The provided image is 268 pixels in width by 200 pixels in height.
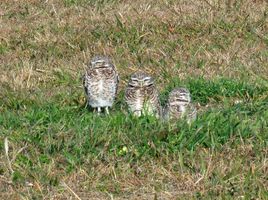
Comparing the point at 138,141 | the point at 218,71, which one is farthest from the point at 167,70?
the point at 138,141

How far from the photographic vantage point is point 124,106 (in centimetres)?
797

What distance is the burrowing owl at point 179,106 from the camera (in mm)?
7426

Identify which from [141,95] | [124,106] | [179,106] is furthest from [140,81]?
[179,106]

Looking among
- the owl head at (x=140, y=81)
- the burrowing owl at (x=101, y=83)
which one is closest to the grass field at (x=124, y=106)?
the burrowing owl at (x=101, y=83)

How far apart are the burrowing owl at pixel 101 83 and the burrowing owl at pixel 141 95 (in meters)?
0.30

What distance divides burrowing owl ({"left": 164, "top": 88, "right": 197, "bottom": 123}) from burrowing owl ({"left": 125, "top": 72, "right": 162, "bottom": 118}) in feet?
0.46

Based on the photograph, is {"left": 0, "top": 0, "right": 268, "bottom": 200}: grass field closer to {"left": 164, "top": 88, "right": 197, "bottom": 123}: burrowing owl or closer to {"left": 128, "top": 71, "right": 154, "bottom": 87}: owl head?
{"left": 164, "top": 88, "right": 197, "bottom": 123}: burrowing owl

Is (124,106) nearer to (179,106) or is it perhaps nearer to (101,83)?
(101,83)

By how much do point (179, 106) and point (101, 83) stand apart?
99 cm

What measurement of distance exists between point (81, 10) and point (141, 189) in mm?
6261

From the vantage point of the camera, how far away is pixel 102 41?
10.8 metres

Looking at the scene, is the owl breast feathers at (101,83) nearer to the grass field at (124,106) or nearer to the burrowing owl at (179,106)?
the grass field at (124,106)

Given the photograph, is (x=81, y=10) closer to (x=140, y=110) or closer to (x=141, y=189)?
(x=140, y=110)

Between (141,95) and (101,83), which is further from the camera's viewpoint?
(101,83)
